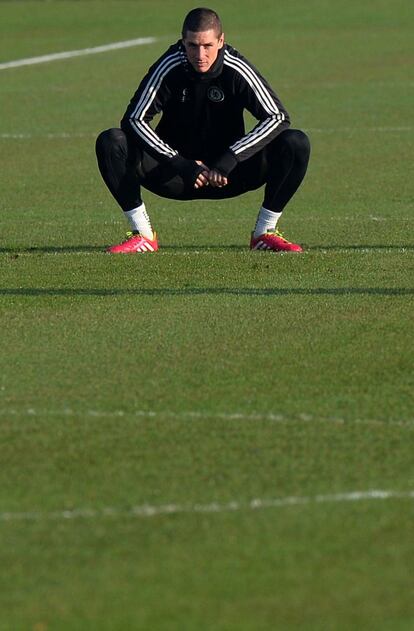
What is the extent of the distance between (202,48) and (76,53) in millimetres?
19420

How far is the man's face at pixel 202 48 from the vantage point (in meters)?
10.7

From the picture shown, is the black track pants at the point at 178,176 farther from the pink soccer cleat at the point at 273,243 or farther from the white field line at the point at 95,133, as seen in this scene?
the white field line at the point at 95,133

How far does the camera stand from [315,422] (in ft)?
22.4

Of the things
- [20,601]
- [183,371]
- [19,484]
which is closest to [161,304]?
[183,371]

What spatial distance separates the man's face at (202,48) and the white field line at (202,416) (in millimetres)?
4301

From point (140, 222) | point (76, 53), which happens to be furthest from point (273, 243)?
point (76, 53)

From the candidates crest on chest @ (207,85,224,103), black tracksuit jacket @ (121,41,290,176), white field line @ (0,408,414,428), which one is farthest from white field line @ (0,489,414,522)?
crest on chest @ (207,85,224,103)

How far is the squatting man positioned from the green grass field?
0.43 meters

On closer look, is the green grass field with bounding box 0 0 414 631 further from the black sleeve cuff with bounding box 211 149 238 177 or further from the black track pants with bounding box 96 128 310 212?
the black sleeve cuff with bounding box 211 149 238 177

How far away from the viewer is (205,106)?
11125 mm

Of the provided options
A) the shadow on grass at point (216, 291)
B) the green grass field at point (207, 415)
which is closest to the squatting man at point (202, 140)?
the green grass field at point (207, 415)

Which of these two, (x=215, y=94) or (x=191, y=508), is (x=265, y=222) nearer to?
(x=215, y=94)

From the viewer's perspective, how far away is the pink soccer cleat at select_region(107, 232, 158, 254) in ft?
36.3

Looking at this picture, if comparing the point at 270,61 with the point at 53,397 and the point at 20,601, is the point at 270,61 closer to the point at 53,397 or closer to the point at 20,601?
the point at 53,397
